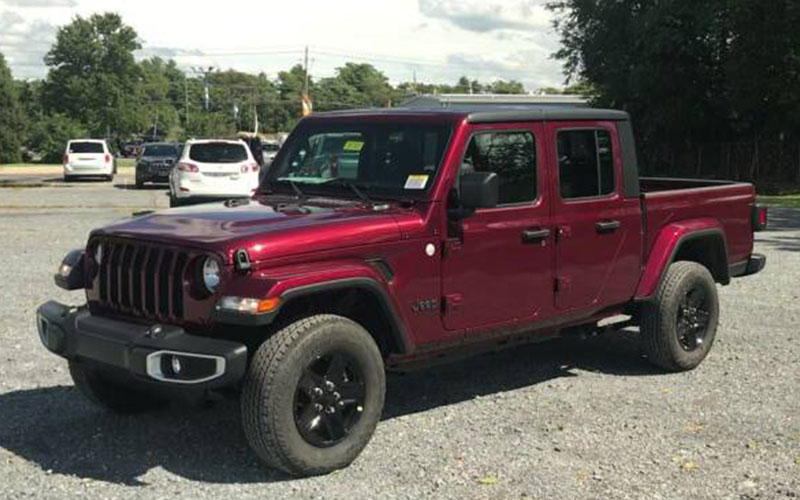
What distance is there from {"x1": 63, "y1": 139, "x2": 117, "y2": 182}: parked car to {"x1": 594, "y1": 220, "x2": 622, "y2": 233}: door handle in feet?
96.4

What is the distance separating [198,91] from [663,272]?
159m

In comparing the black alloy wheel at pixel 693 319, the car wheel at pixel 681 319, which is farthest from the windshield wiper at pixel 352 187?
the black alloy wheel at pixel 693 319

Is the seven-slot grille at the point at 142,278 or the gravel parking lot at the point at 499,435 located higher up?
the seven-slot grille at the point at 142,278

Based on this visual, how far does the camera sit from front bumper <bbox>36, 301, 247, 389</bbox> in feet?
13.3

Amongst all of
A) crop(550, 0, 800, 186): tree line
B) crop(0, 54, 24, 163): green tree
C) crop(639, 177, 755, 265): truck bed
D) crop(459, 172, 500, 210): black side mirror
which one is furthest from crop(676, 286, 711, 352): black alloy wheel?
crop(0, 54, 24, 163): green tree

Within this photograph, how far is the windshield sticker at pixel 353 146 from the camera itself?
5.38 meters

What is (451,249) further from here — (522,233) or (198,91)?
(198,91)

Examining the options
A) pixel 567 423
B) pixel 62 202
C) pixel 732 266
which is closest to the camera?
pixel 567 423

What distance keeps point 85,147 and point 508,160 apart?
30199 millimetres

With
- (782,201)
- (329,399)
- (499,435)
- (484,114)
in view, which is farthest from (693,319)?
(782,201)

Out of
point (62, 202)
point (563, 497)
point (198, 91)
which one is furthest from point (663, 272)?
point (198, 91)

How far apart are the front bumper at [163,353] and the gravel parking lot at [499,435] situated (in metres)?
0.56

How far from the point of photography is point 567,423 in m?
5.24

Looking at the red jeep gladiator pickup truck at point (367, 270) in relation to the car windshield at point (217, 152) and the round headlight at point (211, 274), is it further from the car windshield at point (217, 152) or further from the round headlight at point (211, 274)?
the car windshield at point (217, 152)
